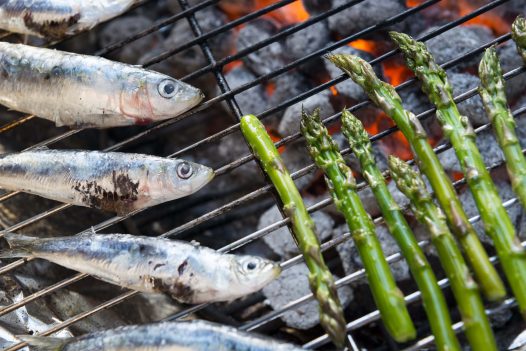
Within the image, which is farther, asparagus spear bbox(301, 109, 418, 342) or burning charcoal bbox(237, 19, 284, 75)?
burning charcoal bbox(237, 19, 284, 75)

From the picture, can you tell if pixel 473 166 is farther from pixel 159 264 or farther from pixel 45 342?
pixel 45 342

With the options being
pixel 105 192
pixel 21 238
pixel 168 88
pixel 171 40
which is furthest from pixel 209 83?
pixel 21 238

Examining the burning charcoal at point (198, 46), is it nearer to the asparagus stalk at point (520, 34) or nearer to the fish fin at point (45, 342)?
the asparagus stalk at point (520, 34)

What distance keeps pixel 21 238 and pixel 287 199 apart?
1.52 meters

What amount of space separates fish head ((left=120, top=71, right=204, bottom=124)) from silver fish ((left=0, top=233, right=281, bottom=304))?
79cm

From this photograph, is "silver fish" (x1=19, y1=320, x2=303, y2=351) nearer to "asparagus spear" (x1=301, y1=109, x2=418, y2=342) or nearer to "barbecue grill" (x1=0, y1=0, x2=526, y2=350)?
"barbecue grill" (x1=0, y1=0, x2=526, y2=350)

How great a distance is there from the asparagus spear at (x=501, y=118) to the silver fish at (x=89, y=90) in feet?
5.43

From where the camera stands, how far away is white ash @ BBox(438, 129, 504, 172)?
12.0 ft

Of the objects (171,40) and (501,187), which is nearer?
(501,187)

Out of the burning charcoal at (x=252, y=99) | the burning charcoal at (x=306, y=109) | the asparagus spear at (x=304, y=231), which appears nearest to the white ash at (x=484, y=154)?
the burning charcoal at (x=306, y=109)

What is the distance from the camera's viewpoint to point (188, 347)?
2.76m

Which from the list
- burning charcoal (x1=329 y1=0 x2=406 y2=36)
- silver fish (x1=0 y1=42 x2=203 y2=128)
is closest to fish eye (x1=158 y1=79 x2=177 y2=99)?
silver fish (x1=0 y1=42 x2=203 y2=128)

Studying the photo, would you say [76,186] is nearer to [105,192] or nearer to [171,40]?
[105,192]

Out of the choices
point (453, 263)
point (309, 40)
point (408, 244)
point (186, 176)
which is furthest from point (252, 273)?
point (309, 40)
